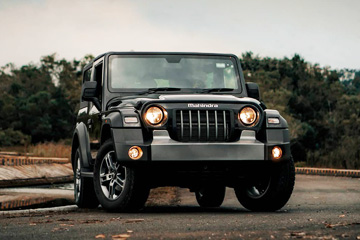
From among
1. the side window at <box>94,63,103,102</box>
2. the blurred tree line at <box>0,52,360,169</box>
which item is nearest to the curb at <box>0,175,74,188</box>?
the side window at <box>94,63,103,102</box>

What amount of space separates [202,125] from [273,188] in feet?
4.50

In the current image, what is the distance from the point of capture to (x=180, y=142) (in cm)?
852

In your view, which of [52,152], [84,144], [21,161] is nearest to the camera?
[84,144]

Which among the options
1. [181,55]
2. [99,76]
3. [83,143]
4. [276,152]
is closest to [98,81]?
[99,76]

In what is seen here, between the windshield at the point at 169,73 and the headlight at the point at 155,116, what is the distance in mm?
1381

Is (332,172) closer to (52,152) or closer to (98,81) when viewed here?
(52,152)

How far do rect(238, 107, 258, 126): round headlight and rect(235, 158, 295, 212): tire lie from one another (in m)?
0.65

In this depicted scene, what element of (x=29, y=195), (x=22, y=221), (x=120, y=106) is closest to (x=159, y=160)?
(x=120, y=106)

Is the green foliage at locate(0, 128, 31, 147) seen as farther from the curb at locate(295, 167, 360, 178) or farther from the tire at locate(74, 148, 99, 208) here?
the tire at locate(74, 148, 99, 208)

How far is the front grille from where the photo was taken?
8.58 meters

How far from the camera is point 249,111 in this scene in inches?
348

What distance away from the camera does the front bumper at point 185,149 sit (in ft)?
27.6

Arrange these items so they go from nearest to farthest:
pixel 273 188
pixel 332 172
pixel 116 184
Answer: pixel 116 184 → pixel 273 188 → pixel 332 172

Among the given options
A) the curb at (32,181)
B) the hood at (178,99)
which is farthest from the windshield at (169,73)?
the curb at (32,181)
